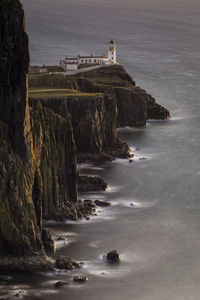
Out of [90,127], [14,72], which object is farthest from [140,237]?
[90,127]

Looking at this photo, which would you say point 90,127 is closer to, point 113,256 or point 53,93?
point 53,93

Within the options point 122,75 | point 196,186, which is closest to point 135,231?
point 196,186

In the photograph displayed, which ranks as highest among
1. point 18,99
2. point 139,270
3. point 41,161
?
point 18,99

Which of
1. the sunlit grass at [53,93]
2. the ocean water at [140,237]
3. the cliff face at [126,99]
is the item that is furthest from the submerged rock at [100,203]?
the cliff face at [126,99]

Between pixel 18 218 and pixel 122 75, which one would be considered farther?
pixel 122 75

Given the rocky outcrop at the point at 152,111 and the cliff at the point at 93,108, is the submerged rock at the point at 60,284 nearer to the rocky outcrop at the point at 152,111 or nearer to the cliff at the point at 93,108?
the cliff at the point at 93,108

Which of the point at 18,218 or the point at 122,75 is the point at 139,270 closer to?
the point at 18,218

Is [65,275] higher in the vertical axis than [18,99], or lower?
lower

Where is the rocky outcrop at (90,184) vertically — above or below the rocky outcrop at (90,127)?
below

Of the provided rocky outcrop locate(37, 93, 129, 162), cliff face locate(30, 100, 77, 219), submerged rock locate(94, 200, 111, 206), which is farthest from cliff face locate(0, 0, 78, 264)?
rocky outcrop locate(37, 93, 129, 162)
